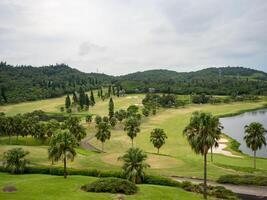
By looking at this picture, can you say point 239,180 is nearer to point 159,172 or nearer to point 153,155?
point 159,172

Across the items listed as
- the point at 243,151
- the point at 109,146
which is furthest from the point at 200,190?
the point at 109,146

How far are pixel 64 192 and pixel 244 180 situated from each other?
33.3 meters

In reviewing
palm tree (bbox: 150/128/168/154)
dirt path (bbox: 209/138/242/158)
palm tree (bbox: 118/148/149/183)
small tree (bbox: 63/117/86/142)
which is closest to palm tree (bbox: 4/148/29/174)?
palm tree (bbox: 118/148/149/183)

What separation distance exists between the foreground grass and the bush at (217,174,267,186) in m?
12.1

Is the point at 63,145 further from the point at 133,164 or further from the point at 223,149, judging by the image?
the point at 223,149

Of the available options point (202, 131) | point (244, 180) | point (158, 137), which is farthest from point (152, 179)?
point (158, 137)

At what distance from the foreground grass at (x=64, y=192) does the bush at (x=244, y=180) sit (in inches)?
476

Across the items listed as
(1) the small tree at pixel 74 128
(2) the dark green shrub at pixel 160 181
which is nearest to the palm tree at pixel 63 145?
(2) the dark green shrub at pixel 160 181

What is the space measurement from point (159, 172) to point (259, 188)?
22096 millimetres

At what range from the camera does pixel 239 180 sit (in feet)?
222

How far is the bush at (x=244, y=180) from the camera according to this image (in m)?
66.1

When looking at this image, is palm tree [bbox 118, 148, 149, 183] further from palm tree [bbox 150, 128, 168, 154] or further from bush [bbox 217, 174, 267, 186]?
palm tree [bbox 150, 128, 168, 154]

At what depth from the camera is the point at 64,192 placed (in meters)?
55.0

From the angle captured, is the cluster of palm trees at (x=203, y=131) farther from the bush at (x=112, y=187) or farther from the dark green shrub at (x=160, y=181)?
the dark green shrub at (x=160, y=181)
